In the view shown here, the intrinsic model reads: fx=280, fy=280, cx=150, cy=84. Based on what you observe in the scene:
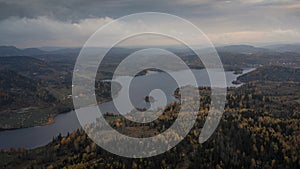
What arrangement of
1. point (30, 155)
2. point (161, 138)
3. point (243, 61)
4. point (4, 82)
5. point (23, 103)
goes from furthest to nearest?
point (243, 61)
point (4, 82)
point (23, 103)
point (30, 155)
point (161, 138)

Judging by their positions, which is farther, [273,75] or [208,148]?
[273,75]

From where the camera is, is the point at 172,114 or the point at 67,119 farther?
the point at 67,119

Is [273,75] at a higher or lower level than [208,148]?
higher

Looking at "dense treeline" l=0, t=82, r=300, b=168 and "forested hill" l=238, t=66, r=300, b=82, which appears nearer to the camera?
"dense treeline" l=0, t=82, r=300, b=168

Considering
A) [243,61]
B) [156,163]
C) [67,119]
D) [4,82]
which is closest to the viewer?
[156,163]

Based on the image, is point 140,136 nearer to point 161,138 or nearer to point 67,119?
point 161,138

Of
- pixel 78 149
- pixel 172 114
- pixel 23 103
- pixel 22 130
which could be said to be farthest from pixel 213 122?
pixel 23 103

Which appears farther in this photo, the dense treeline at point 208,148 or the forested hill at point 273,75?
the forested hill at point 273,75

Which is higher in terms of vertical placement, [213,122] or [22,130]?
[213,122]
